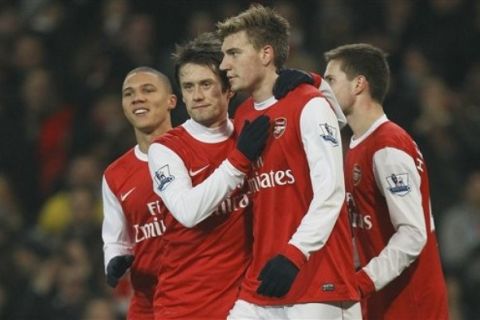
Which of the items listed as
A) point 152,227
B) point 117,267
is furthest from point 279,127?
point 117,267

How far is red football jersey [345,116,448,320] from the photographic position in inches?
228

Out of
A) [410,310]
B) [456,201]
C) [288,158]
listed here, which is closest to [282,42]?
[288,158]

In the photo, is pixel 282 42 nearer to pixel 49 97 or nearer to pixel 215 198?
pixel 215 198

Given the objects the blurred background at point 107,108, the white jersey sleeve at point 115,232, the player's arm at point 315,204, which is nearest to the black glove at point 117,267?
the white jersey sleeve at point 115,232

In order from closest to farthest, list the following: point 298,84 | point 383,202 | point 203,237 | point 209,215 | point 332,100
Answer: point 298,84, point 209,215, point 332,100, point 203,237, point 383,202

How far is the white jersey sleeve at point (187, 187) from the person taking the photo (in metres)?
5.48

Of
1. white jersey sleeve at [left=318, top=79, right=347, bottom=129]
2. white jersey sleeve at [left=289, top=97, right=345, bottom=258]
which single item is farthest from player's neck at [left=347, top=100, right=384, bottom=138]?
white jersey sleeve at [left=289, top=97, right=345, bottom=258]

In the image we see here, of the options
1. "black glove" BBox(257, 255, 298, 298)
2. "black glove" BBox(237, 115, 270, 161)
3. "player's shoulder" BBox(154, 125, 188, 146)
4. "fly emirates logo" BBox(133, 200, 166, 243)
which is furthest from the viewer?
"fly emirates logo" BBox(133, 200, 166, 243)

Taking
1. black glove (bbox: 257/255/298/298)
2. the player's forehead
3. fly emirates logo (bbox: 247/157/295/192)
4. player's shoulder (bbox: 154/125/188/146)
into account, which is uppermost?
the player's forehead

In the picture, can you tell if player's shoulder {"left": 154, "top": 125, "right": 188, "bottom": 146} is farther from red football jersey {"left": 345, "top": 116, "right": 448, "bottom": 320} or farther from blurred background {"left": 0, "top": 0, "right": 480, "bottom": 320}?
blurred background {"left": 0, "top": 0, "right": 480, "bottom": 320}

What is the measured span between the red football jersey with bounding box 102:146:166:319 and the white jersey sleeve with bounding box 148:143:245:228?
0.50m

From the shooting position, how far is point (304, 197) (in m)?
5.41

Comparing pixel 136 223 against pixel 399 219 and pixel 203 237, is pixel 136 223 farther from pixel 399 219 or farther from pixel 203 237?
pixel 399 219

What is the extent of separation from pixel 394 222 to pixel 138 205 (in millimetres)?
1370
